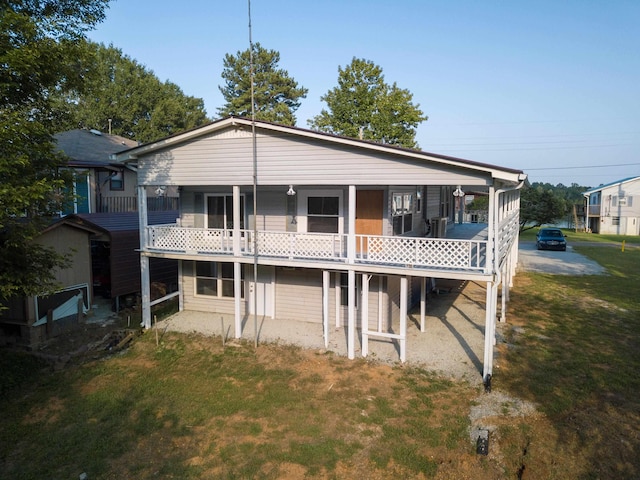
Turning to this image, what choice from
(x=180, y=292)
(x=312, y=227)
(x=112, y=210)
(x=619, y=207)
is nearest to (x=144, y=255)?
(x=180, y=292)

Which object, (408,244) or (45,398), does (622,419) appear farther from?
(45,398)

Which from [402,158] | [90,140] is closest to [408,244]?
[402,158]

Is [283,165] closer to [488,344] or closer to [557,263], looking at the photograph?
[488,344]

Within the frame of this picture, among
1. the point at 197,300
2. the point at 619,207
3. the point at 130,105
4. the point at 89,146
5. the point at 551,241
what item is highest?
the point at 130,105

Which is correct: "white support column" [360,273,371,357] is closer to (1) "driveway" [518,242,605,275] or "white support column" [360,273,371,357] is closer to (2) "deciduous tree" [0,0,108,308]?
(2) "deciduous tree" [0,0,108,308]

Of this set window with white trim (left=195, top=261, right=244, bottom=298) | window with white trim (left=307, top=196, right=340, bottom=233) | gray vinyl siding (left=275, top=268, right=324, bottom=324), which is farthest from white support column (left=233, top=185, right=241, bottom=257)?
window with white trim (left=307, top=196, right=340, bottom=233)
